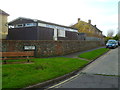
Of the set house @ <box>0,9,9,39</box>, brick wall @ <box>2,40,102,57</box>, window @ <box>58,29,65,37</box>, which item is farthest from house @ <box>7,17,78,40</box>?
brick wall @ <box>2,40,102,57</box>

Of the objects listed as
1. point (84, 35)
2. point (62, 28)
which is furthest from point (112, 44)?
point (62, 28)

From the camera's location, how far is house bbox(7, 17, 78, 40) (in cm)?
2094

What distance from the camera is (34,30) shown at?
20.9 m

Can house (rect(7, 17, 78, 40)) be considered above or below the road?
above

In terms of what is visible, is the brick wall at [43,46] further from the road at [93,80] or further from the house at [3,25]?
the house at [3,25]

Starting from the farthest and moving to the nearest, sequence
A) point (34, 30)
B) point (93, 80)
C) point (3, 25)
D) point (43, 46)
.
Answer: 1. point (3, 25)
2. point (34, 30)
3. point (43, 46)
4. point (93, 80)

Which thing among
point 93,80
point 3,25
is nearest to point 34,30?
point 3,25

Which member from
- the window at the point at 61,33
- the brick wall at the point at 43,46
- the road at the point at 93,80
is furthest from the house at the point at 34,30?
the road at the point at 93,80

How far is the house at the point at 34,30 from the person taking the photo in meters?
20.9

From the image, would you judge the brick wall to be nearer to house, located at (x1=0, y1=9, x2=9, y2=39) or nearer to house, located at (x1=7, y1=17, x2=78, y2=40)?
house, located at (x1=7, y1=17, x2=78, y2=40)

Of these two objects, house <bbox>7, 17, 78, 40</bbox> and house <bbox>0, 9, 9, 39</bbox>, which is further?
house <bbox>0, 9, 9, 39</bbox>

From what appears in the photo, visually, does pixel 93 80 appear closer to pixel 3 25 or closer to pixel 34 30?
pixel 34 30


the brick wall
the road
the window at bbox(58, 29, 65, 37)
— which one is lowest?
the road

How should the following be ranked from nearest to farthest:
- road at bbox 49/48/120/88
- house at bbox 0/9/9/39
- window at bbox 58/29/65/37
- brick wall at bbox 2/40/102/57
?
road at bbox 49/48/120/88, brick wall at bbox 2/40/102/57, window at bbox 58/29/65/37, house at bbox 0/9/9/39
